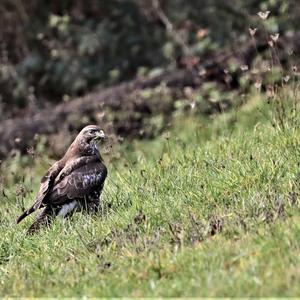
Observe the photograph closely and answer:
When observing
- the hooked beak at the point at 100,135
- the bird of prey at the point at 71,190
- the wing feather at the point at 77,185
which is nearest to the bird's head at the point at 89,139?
the hooked beak at the point at 100,135

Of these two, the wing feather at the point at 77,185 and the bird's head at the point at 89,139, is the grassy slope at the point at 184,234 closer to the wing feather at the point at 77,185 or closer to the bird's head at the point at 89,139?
the wing feather at the point at 77,185

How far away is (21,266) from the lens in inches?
274

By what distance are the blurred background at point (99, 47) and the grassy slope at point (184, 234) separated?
5.78 meters

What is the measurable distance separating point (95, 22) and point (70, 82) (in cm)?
202

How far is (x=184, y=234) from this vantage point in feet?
21.4

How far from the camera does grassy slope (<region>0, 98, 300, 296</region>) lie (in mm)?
5723

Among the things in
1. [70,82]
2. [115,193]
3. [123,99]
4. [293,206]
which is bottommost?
[70,82]

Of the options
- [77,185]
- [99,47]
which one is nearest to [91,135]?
[77,185]

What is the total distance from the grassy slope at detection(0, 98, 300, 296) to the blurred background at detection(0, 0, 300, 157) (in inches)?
227

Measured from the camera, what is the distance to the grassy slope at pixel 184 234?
5723mm

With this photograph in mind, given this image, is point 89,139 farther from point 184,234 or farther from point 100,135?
point 184,234

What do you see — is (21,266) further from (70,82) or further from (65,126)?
(70,82)

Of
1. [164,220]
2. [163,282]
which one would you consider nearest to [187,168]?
[164,220]

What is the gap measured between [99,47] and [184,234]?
14001 mm
